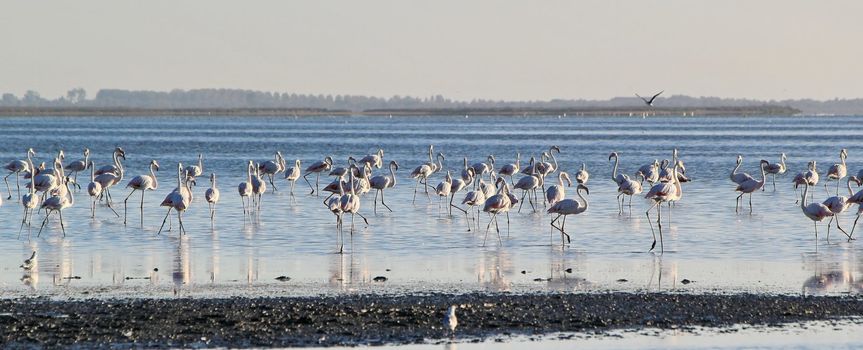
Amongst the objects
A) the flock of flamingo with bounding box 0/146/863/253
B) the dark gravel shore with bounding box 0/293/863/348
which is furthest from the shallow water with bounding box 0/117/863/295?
the dark gravel shore with bounding box 0/293/863/348

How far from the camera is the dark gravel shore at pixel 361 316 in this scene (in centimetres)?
1129

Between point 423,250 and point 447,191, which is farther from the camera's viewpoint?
point 447,191

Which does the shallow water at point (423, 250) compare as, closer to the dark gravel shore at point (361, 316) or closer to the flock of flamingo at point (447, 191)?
the flock of flamingo at point (447, 191)

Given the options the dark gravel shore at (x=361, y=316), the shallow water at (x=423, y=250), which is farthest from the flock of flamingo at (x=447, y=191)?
the dark gravel shore at (x=361, y=316)

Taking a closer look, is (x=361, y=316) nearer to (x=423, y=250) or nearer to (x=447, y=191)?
(x=423, y=250)

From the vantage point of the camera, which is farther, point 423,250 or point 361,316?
point 423,250

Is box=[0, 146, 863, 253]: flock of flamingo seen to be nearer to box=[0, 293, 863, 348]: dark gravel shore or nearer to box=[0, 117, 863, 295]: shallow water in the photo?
box=[0, 117, 863, 295]: shallow water

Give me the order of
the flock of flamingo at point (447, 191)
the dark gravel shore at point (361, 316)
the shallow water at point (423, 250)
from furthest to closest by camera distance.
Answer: the flock of flamingo at point (447, 191), the shallow water at point (423, 250), the dark gravel shore at point (361, 316)

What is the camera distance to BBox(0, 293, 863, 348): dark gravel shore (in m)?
11.3

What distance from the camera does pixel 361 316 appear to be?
12.2 meters

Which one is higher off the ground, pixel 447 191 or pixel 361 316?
pixel 447 191

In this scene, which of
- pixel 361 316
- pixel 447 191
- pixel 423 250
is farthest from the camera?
pixel 447 191

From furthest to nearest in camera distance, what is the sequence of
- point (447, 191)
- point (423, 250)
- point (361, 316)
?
point (447, 191) → point (423, 250) → point (361, 316)

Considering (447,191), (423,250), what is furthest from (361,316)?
(447,191)
